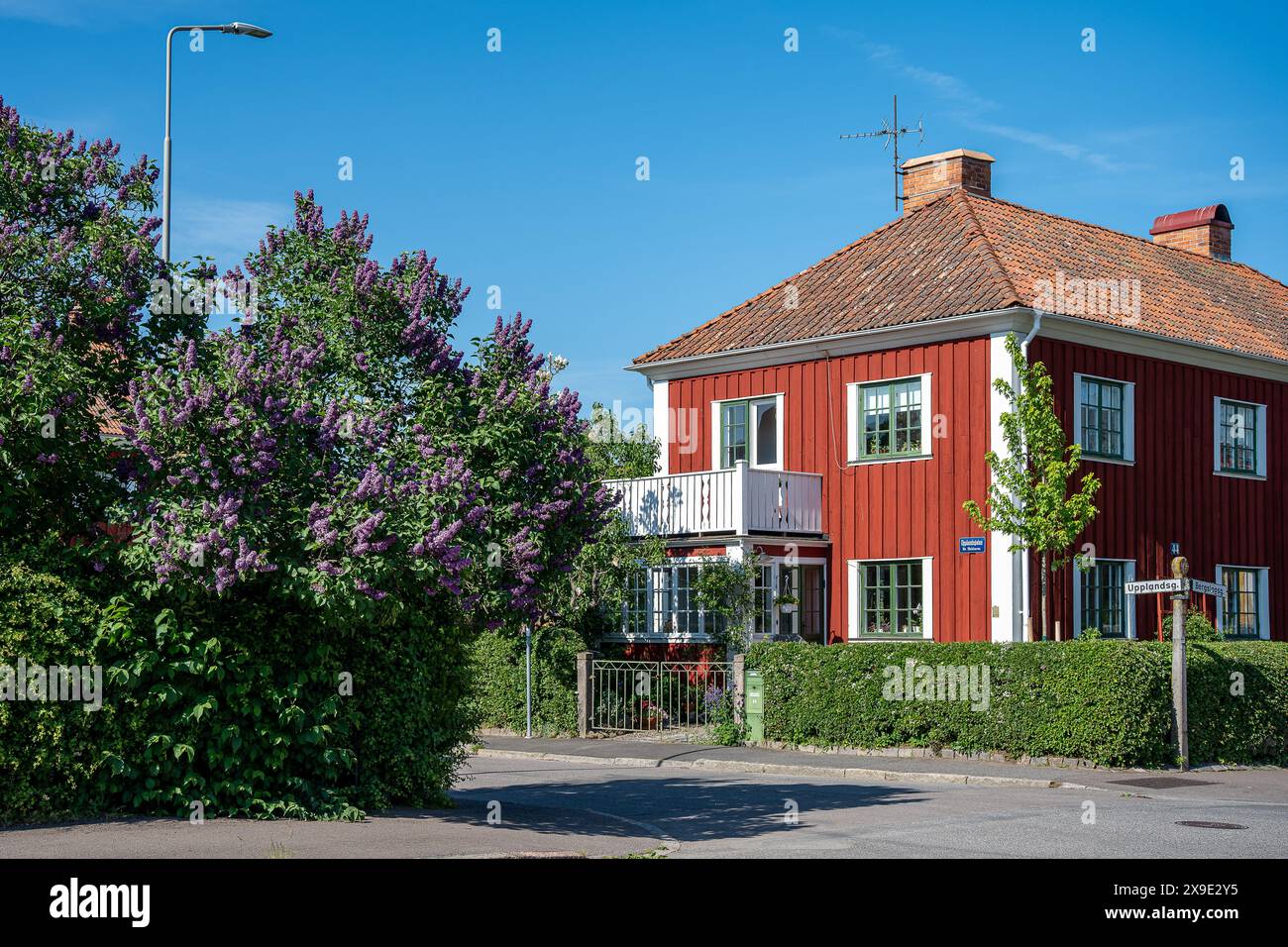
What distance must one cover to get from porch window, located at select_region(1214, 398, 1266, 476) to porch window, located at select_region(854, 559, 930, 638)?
6.76 metres

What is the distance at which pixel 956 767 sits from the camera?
66.1 ft

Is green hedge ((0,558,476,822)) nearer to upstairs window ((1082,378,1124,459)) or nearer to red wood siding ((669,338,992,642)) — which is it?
→ red wood siding ((669,338,992,642))

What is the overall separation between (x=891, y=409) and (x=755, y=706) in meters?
6.08

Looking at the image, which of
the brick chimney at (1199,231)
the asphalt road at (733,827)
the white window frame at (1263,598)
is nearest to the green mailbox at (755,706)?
the asphalt road at (733,827)

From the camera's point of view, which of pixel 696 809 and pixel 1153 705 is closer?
pixel 696 809

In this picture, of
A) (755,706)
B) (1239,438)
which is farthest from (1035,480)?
(1239,438)

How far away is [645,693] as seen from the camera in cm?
2589

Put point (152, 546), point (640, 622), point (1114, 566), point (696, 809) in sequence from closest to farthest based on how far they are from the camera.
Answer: point (152, 546), point (696, 809), point (1114, 566), point (640, 622)

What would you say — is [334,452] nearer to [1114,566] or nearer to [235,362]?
[235,362]

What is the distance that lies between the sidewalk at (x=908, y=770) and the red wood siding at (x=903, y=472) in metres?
4.26

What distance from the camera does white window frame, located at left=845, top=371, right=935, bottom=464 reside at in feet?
84.8

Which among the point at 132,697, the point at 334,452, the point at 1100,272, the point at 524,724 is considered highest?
the point at 1100,272

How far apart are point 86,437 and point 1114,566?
1830 centimetres

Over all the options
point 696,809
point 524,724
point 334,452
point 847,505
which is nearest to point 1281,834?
point 696,809
